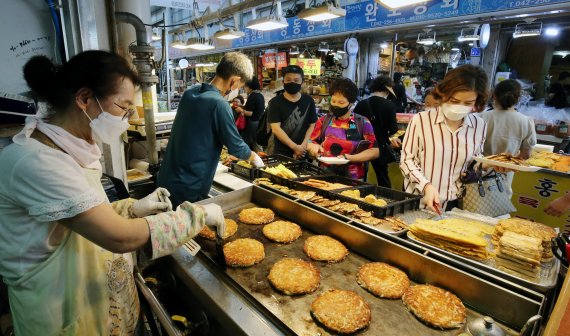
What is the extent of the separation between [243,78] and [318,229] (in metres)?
1.54

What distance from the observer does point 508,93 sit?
4.07 metres

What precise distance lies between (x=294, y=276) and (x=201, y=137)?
1.43 m

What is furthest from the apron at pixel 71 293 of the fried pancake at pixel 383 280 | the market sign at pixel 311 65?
the market sign at pixel 311 65

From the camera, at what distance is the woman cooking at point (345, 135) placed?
339 centimetres

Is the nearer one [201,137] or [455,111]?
[455,111]

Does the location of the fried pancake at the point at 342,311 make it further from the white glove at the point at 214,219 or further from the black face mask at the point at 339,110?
the black face mask at the point at 339,110

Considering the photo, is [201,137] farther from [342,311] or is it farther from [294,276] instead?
[342,311]

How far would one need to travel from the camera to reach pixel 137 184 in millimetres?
4012

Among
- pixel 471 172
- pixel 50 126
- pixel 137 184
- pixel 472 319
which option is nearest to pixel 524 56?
pixel 471 172

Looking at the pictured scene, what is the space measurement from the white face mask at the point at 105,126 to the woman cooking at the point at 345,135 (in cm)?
235

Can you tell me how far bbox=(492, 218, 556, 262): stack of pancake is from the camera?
61.2 inches

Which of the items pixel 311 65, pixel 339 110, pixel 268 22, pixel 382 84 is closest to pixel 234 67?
pixel 339 110

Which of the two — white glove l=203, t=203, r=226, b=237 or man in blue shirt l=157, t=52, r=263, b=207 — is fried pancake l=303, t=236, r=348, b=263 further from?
man in blue shirt l=157, t=52, r=263, b=207

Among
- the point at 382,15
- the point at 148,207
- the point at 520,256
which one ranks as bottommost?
the point at 520,256
